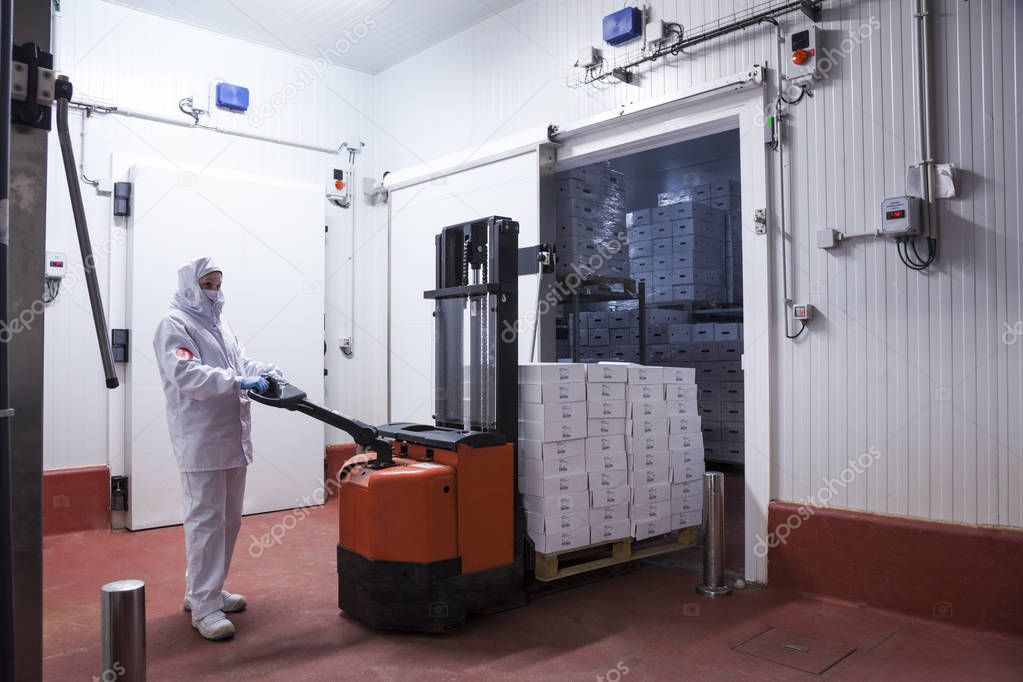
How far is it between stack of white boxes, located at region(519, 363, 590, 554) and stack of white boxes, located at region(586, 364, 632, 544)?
0.06 m

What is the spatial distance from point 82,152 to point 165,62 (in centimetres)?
118

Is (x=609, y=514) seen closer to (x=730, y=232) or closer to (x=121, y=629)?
(x=121, y=629)

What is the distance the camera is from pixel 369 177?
26.5 feet

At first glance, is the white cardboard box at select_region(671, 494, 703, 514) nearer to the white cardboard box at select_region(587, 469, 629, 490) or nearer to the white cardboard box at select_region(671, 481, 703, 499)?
the white cardboard box at select_region(671, 481, 703, 499)

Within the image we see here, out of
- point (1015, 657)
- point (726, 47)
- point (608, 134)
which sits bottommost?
point (1015, 657)

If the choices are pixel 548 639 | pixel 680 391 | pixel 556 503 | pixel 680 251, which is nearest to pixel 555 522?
pixel 556 503

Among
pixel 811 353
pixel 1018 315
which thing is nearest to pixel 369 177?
pixel 811 353

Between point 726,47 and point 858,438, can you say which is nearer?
point 858,438

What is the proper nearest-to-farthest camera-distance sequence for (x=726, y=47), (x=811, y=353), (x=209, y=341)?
(x=209, y=341)
(x=811, y=353)
(x=726, y=47)

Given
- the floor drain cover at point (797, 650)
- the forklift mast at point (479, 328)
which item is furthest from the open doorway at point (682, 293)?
the floor drain cover at point (797, 650)

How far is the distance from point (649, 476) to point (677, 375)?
0.78m

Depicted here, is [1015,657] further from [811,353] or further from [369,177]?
[369,177]

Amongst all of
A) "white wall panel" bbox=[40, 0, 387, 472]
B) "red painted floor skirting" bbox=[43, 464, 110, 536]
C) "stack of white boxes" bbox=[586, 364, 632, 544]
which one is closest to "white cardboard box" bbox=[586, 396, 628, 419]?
"stack of white boxes" bbox=[586, 364, 632, 544]

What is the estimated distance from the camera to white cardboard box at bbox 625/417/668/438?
15.7 feet
